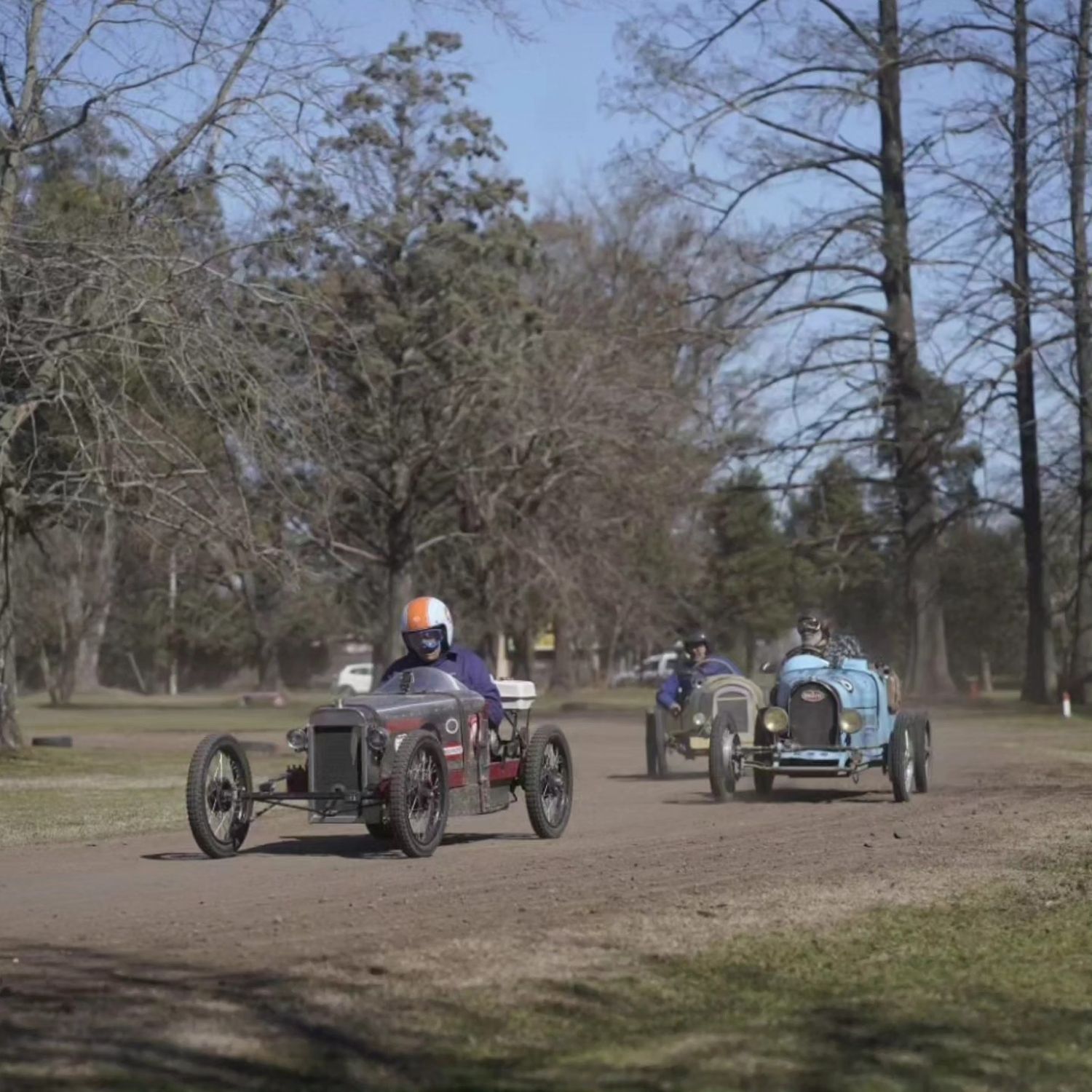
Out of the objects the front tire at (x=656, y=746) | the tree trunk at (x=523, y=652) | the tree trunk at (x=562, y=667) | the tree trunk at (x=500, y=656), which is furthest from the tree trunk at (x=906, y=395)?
the front tire at (x=656, y=746)

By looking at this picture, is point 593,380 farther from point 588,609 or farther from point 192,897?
point 192,897

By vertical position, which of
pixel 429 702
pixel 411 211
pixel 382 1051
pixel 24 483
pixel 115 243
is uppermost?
pixel 411 211

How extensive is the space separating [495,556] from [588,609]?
12.8 feet

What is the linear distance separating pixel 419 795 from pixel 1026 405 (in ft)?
111

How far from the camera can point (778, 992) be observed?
780 cm

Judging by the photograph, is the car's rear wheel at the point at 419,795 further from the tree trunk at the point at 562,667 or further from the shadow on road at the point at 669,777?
the tree trunk at the point at 562,667

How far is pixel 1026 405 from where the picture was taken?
4450cm

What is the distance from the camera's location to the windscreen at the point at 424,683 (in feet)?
45.6

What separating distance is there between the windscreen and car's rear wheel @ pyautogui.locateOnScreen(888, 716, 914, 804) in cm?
525

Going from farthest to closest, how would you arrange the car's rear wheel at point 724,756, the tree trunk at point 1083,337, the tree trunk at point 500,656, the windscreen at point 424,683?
the tree trunk at point 500,656 < the tree trunk at point 1083,337 < the car's rear wheel at point 724,756 < the windscreen at point 424,683

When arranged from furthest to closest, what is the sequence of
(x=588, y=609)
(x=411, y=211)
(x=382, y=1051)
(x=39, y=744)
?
1. (x=588, y=609)
2. (x=411, y=211)
3. (x=39, y=744)
4. (x=382, y=1051)

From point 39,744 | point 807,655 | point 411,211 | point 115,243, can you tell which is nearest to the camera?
point 807,655

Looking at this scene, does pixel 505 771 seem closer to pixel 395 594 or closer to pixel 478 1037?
pixel 478 1037

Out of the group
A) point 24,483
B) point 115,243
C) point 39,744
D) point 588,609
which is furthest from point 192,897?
point 588,609
